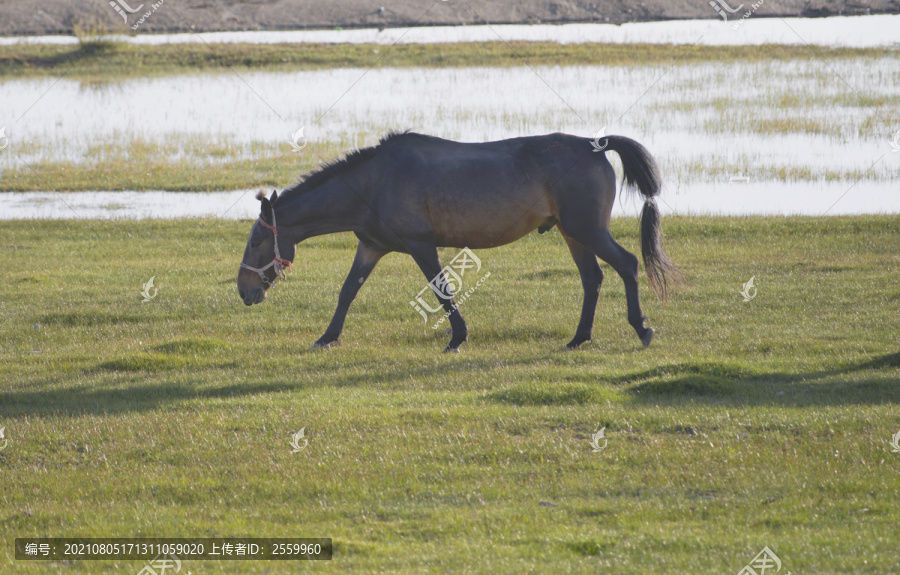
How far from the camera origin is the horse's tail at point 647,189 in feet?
35.8

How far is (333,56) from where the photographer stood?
127 feet

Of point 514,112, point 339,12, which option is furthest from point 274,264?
point 339,12

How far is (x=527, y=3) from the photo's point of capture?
149 ft

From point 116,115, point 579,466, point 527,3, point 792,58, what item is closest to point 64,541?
point 579,466

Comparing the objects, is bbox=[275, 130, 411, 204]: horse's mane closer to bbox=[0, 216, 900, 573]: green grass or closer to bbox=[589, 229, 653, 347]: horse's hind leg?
bbox=[0, 216, 900, 573]: green grass

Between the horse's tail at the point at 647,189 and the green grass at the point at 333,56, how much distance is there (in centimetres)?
2698

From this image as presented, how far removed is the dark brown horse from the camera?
10.8m

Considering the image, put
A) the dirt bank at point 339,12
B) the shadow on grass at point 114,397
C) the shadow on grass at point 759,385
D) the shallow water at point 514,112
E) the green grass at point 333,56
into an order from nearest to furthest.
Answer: the shadow on grass at point 759,385, the shadow on grass at point 114,397, the shallow water at point 514,112, the green grass at point 333,56, the dirt bank at point 339,12

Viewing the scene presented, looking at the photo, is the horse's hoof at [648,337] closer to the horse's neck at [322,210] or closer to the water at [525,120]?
the horse's neck at [322,210]

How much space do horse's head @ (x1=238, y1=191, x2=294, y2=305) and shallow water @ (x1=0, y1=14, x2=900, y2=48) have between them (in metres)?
31.4

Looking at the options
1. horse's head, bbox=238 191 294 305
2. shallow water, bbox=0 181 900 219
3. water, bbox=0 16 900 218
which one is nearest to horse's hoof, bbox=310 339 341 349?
horse's head, bbox=238 191 294 305

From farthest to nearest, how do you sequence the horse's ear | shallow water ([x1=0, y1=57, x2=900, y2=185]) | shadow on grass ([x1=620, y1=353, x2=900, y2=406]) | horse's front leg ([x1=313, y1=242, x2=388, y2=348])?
1. shallow water ([x1=0, y1=57, x2=900, y2=185])
2. horse's front leg ([x1=313, y1=242, x2=388, y2=348])
3. the horse's ear
4. shadow on grass ([x1=620, y1=353, x2=900, y2=406])

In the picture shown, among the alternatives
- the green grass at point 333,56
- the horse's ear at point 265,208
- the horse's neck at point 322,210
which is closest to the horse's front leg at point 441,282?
the horse's neck at point 322,210

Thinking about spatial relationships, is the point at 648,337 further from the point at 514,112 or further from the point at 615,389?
the point at 514,112
